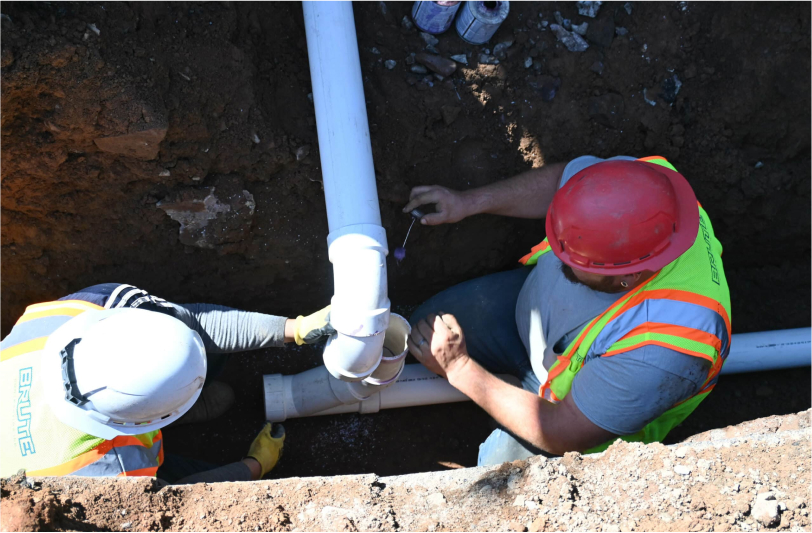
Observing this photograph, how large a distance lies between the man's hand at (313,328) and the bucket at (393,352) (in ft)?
0.96

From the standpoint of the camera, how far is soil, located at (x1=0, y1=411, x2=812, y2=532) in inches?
72.3

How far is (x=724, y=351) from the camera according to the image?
97.6 inches

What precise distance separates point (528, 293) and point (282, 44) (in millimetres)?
1688

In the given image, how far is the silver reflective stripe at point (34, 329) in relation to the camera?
83.9 inches

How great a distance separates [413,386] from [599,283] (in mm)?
1208

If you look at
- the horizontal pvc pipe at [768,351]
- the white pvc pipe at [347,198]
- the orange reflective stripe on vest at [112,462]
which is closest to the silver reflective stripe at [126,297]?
the orange reflective stripe on vest at [112,462]

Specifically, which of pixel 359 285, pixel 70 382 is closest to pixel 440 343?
pixel 359 285

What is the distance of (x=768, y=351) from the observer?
3387 mm

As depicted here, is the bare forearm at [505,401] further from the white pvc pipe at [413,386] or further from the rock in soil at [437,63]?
the rock in soil at [437,63]

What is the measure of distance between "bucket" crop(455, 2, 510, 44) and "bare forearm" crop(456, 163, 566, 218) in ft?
2.36

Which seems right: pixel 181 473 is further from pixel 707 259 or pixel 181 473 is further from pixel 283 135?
pixel 707 259

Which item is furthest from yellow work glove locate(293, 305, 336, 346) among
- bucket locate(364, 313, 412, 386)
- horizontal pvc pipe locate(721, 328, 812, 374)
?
horizontal pvc pipe locate(721, 328, 812, 374)

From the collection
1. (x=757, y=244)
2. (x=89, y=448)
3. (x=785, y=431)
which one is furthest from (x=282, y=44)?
(x=757, y=244)

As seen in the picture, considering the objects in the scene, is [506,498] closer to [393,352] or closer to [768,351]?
[393,352]
